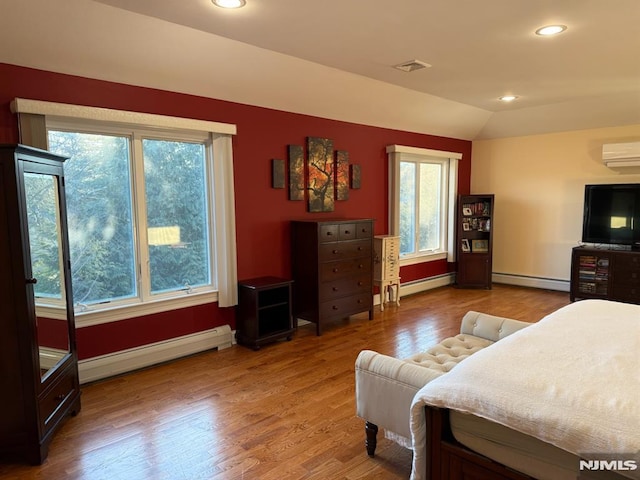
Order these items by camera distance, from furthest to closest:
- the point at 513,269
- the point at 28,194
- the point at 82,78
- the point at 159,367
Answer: the point at 513,269 < the point at 159,367 < the point at 82,78 < the point at 28,194

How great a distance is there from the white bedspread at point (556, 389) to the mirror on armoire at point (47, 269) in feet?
6.89

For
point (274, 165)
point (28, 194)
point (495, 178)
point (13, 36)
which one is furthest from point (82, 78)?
point (495, 178)

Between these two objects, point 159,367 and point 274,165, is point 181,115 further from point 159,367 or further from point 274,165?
point 159,367

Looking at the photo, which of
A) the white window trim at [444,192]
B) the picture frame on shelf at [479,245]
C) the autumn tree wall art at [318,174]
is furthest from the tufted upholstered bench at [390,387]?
the picture frame on shelf at [479,245]

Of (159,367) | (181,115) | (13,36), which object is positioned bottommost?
(159,367)

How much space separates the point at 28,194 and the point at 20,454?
4.63 ft

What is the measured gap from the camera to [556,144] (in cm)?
609

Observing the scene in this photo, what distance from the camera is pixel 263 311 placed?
4.19 metres

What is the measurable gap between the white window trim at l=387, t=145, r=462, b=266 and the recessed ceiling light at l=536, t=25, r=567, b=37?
2.53m

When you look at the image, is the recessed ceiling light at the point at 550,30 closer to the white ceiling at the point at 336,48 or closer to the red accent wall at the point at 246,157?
the white ceiling at the point at 336,48

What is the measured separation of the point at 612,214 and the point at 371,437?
500cm

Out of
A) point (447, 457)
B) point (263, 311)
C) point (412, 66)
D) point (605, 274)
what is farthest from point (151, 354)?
point (605, 274)

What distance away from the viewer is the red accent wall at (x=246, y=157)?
9.73 ft

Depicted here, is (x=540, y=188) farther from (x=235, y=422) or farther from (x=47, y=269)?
(x=47, y=269)
